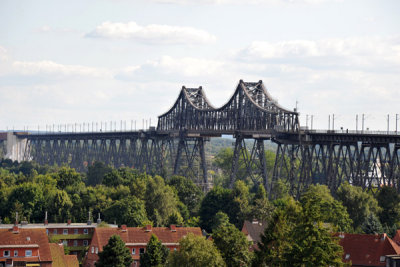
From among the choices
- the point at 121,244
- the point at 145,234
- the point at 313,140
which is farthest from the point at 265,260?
the point at 313,140

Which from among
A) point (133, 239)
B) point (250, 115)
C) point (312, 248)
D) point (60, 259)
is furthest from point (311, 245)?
point (250, 115)

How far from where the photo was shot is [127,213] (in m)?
125

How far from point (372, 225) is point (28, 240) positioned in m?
41.0

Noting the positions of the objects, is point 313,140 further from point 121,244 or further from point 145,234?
point 121,244

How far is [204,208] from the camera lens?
5630 inches

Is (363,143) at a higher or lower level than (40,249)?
higher

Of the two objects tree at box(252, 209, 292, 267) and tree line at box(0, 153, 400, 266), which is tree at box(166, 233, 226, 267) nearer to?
tree line at box(0, 153, 400, 266)

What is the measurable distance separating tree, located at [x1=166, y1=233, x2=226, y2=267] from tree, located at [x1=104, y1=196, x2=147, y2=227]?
39.0 m

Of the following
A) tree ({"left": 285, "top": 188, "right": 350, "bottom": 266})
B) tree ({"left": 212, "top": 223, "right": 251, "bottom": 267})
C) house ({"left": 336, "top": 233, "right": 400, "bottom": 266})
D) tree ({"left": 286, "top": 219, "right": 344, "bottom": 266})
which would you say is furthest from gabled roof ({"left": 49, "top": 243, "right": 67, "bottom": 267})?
tree ({"left": 286, "top": 219, "right": 344, "bottom": 266})

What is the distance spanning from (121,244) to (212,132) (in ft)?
308

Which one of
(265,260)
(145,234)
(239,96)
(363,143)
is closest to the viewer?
(265,260)

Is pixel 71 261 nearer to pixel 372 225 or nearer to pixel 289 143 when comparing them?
pixel 372 225

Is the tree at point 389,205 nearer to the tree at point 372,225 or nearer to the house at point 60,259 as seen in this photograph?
the tree at point 372,225

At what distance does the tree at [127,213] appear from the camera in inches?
4879
